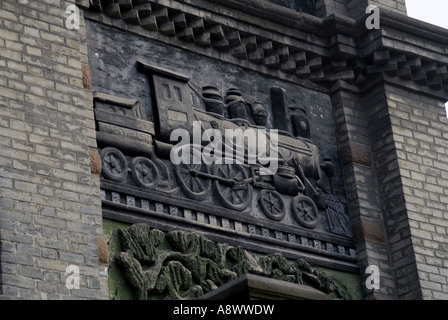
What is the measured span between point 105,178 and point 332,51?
4.42 meters

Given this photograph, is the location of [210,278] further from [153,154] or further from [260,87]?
[260,87]

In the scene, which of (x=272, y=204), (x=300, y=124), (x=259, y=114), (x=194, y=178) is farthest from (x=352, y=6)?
(x=194, y=178)

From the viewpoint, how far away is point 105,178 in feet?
45.6

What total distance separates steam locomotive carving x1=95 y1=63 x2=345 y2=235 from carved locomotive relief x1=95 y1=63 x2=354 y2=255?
0.01 meters

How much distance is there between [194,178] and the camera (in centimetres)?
1474

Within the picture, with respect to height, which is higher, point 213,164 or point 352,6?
point 352,6

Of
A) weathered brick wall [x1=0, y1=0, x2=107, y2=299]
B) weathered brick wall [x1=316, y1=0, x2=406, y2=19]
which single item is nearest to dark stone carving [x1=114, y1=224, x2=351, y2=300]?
weathered brick wall [x1=0, y1=0, x2=107, y2=299]

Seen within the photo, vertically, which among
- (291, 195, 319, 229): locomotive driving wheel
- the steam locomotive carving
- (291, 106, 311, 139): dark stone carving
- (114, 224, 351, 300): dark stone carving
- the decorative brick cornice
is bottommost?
(114, 224, 351, 300): dark stone carving

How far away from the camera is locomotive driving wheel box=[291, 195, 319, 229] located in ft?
51.1

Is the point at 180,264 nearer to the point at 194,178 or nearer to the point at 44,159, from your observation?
the point at 194,178

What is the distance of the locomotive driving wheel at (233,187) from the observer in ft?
48.9

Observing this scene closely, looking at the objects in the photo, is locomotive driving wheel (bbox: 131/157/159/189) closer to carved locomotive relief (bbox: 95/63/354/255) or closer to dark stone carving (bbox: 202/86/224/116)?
carved locomotive relief (bbox: 95/63/354/255)

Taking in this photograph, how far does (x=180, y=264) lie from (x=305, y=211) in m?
2.35

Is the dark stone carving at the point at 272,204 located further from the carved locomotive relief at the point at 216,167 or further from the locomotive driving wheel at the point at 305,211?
the locomotive driving wheel at the point at 305,211
